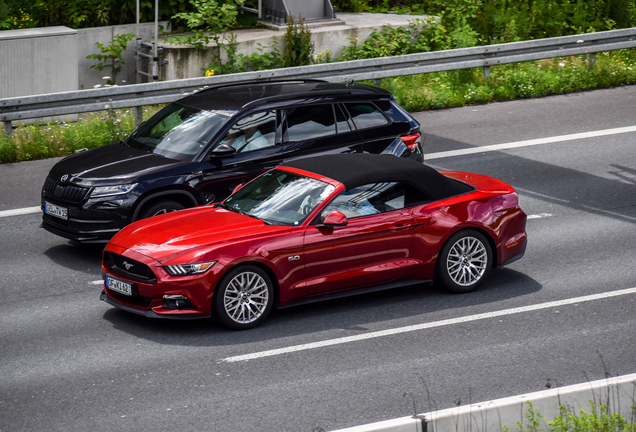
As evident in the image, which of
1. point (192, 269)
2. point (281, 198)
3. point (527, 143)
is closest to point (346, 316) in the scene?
point (281, 198)

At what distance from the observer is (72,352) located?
840 centimetres

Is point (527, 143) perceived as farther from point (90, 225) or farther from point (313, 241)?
point (90, 225)

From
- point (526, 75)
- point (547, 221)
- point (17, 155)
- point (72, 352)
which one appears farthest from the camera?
point (526, 75)

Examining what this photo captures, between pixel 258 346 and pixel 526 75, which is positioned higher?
pixel 526 75

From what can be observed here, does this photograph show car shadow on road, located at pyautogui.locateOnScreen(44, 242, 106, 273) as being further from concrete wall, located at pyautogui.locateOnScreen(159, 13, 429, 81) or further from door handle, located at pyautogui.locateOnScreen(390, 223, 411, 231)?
concrete wall, located at pyautogui.locateOnScreen(159, 13, 429, 81)

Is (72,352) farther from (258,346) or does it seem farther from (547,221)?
(547,221)

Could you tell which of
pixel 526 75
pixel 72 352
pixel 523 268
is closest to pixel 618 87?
pixel 526 75

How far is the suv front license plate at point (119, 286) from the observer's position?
8.76 metres

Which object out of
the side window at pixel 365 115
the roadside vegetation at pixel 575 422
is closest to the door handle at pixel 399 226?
the side window at pixel 365 115

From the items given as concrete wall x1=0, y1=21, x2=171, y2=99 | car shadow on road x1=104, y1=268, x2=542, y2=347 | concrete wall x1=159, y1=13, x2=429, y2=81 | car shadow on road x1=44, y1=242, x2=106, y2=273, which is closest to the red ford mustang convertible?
car shadow on road x1=104, y1=268, x2=542, y2=347

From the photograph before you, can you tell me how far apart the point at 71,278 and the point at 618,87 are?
516 inches

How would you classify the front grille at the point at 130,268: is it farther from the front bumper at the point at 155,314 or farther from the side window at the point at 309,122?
the side window at the point at 309,122

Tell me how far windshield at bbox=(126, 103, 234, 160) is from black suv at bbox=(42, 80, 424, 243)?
16 mm

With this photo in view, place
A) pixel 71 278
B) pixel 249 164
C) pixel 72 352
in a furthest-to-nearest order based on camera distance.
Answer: pixel 249 164, pixel 71 278, pixel 72 352
